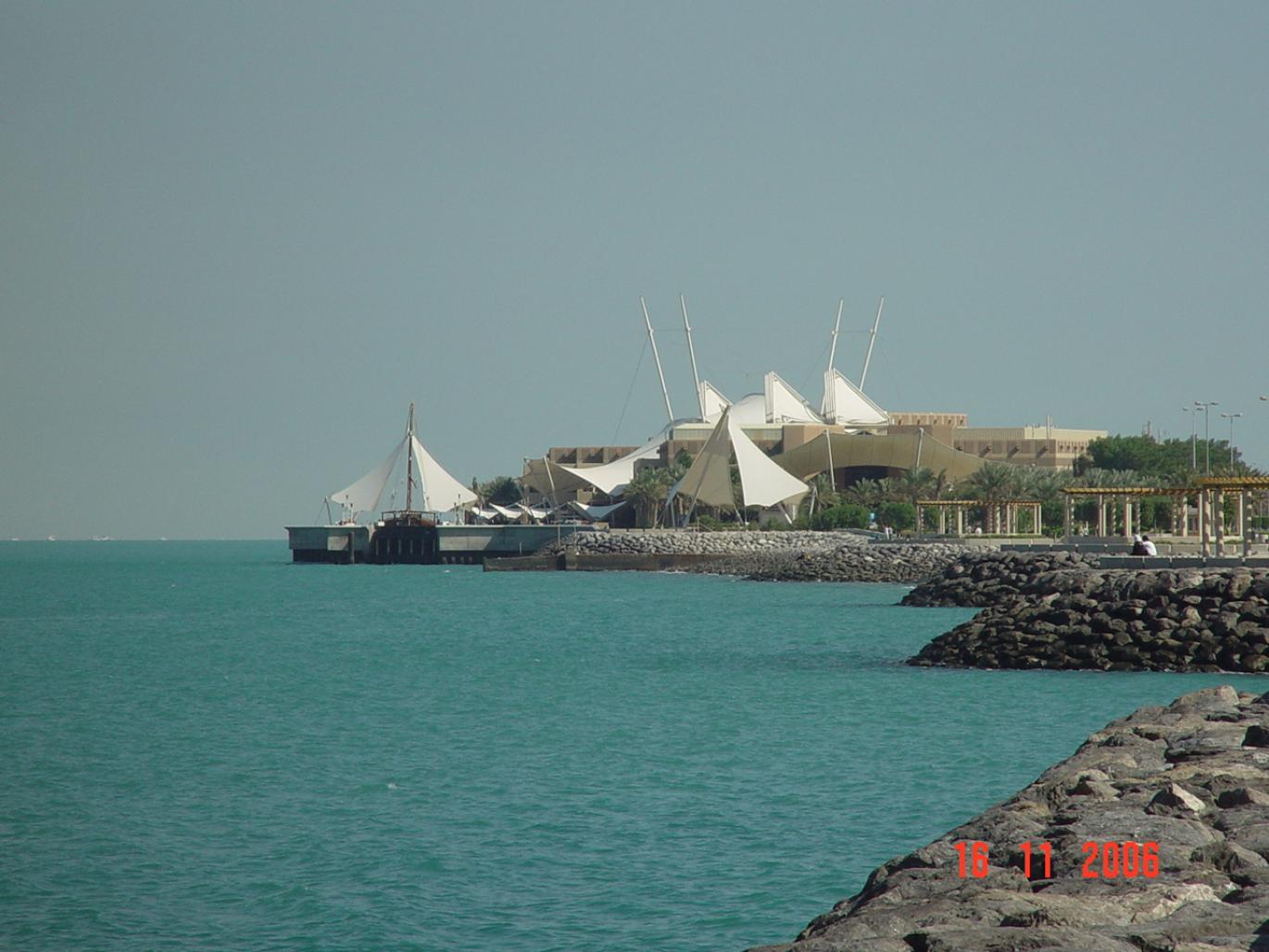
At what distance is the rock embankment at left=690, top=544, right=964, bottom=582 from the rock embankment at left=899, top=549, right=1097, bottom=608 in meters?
12.9

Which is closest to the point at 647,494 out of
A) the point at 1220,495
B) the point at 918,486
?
the point at 918,486

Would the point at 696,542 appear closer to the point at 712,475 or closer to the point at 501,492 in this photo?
the point at 712,475

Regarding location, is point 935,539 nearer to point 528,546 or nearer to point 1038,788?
point 528,546

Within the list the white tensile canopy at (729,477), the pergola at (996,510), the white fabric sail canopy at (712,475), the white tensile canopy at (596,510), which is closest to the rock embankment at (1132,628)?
the pergola at (996,510)

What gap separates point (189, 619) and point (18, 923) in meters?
42.8

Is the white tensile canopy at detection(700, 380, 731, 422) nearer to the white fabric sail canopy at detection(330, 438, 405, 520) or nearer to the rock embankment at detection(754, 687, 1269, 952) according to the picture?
the white fabric sail canopy at detection(330, 438, 405, 520)

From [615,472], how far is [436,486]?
14201mm

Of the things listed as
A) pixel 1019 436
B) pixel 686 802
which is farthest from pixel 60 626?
pixel 1019 436

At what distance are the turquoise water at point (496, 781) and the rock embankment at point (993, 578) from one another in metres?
2.68

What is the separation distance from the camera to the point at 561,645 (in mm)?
38000

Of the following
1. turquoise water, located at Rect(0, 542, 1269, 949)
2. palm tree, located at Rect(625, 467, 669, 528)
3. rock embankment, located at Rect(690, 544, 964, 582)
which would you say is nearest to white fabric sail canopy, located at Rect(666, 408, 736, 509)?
palm tree, located at Rect(625, 467, 669, 528)

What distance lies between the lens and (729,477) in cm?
9794

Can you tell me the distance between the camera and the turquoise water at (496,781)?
12.1 m

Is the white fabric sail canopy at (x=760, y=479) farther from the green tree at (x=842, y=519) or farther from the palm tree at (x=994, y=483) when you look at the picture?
the palm tree at (x=994, y=483)
